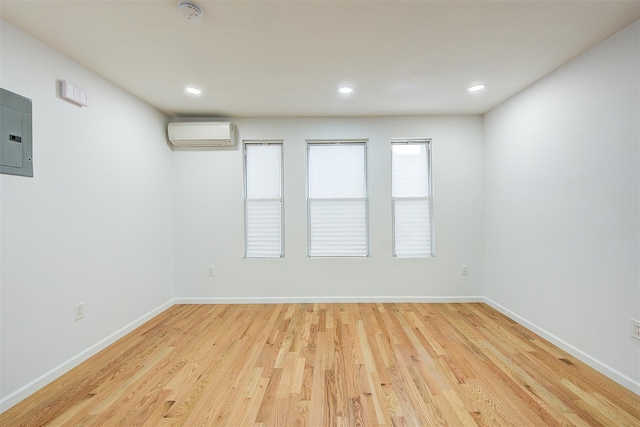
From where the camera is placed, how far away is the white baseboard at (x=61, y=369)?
171 cm

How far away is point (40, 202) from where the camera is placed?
1927 millimetres

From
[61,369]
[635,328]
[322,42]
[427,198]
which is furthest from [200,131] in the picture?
[635,328]

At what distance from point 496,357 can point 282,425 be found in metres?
1.82

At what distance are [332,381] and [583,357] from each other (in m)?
2.04

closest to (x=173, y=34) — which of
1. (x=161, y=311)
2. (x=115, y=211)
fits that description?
(x=115, y=211)

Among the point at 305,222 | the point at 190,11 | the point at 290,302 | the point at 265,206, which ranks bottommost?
the point at 290,302

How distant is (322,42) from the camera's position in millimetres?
1970

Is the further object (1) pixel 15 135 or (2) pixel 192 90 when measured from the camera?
(2) pixel 192 90

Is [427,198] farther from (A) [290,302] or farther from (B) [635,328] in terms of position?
(A) [290,302]

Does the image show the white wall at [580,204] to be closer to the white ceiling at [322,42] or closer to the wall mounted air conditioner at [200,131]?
Answer: the white ceiling at [322,42]

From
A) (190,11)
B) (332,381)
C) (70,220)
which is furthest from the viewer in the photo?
(70,220)

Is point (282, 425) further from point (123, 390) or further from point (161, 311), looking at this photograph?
point (161, 311)

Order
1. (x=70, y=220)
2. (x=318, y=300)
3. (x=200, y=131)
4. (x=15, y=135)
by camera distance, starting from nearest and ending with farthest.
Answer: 1. (x=15, y=135)
2. (x=70, y=220)
3. (x=200, y=131)
4. (x=318, y=300)

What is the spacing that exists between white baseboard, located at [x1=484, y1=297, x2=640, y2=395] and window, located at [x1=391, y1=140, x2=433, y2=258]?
48.3 inches
